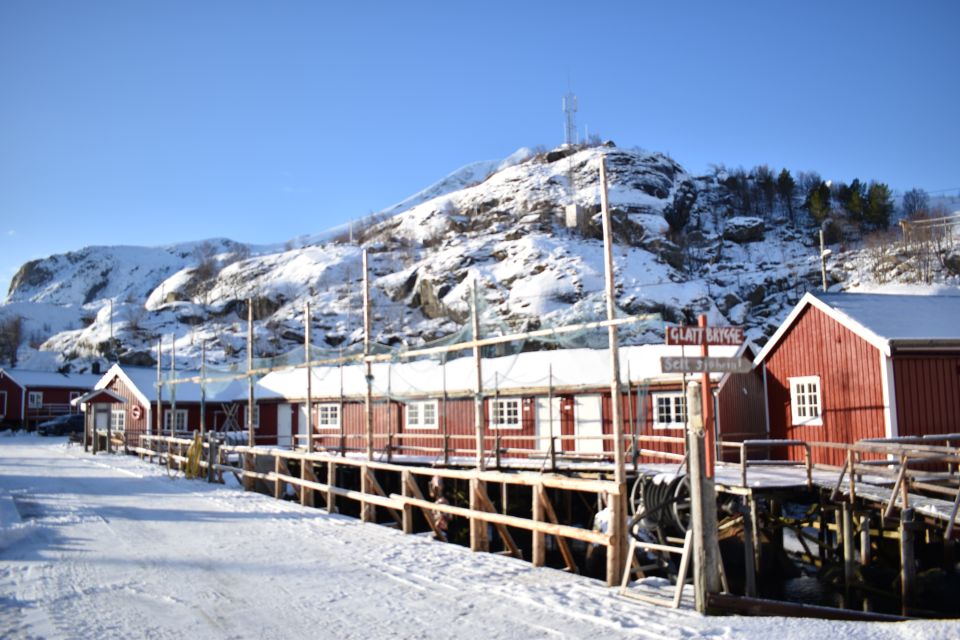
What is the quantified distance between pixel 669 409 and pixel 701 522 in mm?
14650

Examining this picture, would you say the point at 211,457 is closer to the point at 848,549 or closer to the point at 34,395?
the point at 848,549

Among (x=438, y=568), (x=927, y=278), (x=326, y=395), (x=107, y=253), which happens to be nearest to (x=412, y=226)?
(x=927, y=278)

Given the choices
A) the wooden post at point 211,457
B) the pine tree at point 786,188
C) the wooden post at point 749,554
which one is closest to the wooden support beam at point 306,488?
the wooden post at point 211,457

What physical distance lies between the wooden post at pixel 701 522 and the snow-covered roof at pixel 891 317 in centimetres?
1080

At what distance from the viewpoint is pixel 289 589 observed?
9359 millimetres

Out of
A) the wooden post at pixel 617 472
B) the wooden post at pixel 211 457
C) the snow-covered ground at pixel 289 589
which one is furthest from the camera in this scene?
the wooden post at pixel 211 457

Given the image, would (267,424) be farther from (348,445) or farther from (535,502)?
(535,502)

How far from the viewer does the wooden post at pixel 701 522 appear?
26.2ft

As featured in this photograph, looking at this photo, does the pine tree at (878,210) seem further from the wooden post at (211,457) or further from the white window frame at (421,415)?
the wooden post at (211,457)

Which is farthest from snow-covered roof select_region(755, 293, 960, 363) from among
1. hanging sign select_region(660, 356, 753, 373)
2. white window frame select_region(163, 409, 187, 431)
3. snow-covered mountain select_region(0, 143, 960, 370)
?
white window frame select_region(163, 409, 187, 431)

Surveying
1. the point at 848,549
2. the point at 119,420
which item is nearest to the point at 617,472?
the point at 848,549

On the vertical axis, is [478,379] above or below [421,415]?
above

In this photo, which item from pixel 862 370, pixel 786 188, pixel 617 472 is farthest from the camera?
pixel 786 188

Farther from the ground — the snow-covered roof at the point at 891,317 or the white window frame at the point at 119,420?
the snow-covered roof at the point at 891,317
